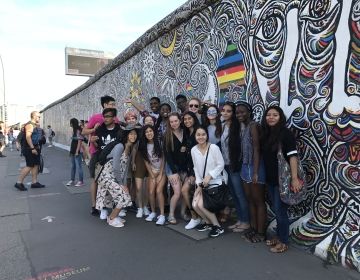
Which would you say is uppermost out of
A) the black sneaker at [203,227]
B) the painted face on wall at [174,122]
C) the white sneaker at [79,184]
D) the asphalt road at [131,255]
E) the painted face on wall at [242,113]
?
the painted face on wall at [242,113]

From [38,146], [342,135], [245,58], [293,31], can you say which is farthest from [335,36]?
[38,146]

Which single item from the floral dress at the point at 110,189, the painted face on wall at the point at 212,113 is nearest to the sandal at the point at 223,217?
the floral dress at the point at 110,189

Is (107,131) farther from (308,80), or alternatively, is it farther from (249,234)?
(308,80)

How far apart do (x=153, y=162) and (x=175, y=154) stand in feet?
1.44

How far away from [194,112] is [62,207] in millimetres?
3079

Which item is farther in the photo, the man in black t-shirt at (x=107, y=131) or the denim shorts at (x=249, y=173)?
the man in black t-shirt at (x=107, y=131)

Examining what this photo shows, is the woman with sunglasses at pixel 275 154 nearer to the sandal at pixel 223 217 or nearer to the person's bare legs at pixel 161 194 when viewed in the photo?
the sandal at pixel 223 217

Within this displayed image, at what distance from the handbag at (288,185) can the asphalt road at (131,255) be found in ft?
2.05

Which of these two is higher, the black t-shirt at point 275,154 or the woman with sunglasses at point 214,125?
the woman with sunglasses at point 214,125

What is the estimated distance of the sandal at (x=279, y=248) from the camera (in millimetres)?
3981

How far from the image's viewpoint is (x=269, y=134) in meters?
4.12

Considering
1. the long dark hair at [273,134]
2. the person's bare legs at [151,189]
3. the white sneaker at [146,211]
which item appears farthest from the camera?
the white sneaker at [146,211]

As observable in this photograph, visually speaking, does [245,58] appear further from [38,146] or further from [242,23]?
[38,146]

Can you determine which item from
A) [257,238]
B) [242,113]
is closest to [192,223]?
[257,238]
